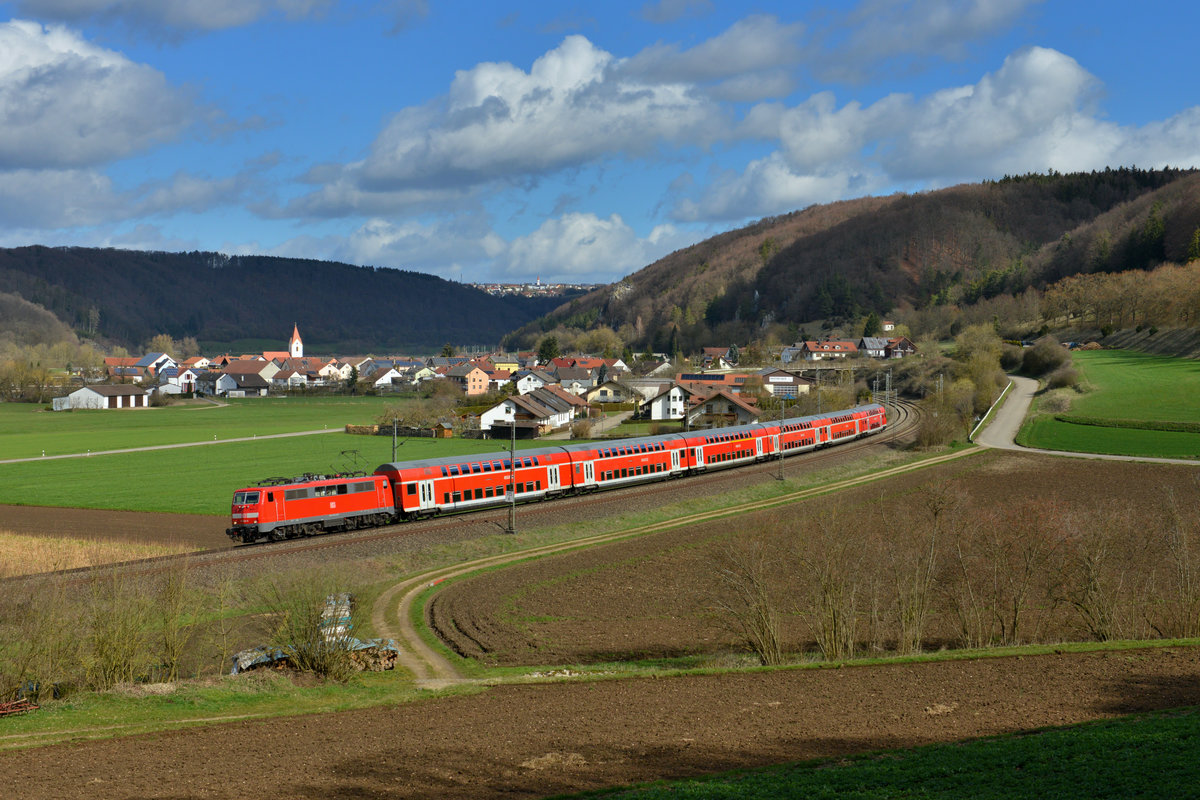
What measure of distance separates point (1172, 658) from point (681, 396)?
316 ft

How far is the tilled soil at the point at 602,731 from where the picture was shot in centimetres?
1772

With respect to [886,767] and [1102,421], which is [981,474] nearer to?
[1102,421]

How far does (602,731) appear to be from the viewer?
21.1 metres

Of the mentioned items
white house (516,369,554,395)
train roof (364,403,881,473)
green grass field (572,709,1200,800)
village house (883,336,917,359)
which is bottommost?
green grass field (572,709,1200,800)

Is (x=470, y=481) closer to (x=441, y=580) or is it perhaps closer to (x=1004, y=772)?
(x=441, y=580)

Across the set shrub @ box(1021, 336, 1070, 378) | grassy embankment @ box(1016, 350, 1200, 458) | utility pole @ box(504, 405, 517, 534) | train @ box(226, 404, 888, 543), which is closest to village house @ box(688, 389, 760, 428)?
grassy embankment @ box(1016, 350, 1200, 458)

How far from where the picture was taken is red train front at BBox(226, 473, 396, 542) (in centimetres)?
4303

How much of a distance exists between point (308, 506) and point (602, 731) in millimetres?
27331

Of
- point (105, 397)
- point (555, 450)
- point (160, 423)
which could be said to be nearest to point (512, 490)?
point (555, 450)

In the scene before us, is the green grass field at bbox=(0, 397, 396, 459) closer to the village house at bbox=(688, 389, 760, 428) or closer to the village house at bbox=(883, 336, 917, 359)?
the village house at bbox=(688, 389, 760, 428)

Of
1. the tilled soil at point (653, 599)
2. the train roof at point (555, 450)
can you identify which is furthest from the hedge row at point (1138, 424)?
the tilled soil at point (653, 599)

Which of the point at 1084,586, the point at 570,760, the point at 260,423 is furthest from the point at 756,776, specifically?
the point at 260,423

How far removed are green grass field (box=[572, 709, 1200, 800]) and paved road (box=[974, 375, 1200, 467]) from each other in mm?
56439

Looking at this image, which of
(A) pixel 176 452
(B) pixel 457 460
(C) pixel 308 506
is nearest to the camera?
(C) pixel 308 506
